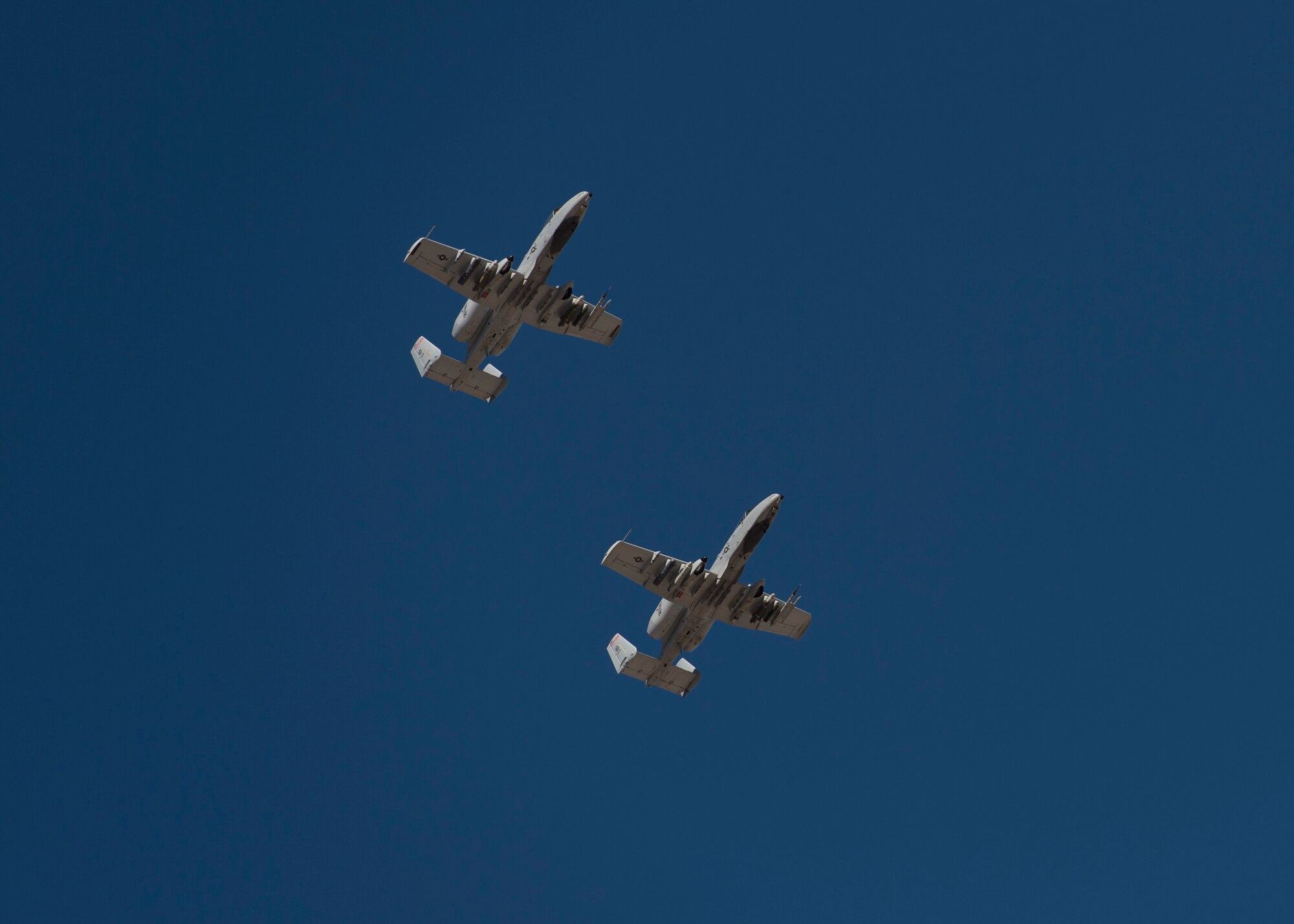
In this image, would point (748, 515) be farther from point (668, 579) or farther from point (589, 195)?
point (589, 195)

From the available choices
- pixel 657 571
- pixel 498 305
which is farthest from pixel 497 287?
pixel 657 571

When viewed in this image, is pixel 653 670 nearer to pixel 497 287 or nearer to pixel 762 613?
pixel 762 613

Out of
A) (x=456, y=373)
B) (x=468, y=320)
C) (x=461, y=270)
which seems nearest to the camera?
(x=461, y=270)

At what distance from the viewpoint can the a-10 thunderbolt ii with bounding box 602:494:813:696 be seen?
7556 cm

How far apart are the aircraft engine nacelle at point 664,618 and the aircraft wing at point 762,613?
218 centimetres

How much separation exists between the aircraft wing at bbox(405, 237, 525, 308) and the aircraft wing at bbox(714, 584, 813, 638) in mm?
20220

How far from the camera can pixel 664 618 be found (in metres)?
79.8

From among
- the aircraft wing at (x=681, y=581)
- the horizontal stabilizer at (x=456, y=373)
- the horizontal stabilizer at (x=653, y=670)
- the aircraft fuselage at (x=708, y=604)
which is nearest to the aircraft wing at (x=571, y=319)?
the horizontal stabilizer at (x=456, y=373)

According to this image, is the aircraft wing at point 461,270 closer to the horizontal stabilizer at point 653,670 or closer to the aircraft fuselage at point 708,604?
the aircraft fuselage at point 708,604

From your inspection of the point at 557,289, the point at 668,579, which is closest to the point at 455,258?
Answer: the point at 557,289

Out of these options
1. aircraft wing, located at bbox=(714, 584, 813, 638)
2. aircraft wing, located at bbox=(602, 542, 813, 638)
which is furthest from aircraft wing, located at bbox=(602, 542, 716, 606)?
aircraft wing, located at bbox=(714, 584, 813, 638)

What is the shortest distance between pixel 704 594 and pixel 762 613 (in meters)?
4.73

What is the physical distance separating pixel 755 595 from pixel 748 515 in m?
6.64

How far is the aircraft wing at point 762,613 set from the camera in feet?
260
